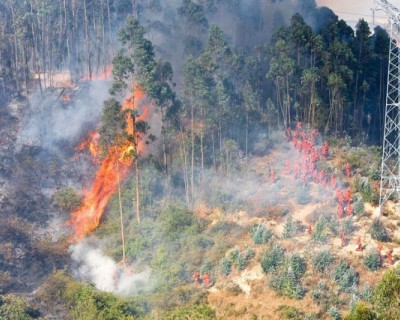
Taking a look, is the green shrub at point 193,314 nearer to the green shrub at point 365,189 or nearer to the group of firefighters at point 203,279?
the group of firefighters at point 203,279

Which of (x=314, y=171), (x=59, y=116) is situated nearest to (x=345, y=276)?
(x=314, y=171)

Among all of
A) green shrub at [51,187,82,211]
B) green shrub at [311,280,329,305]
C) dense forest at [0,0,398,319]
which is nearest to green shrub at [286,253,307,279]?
dense forest at [0,0,398,319]

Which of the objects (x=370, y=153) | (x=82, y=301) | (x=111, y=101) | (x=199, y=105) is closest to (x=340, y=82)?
(x=370, y=153)

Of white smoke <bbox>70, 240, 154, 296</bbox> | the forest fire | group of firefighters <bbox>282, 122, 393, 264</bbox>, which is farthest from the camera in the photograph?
the forest fire

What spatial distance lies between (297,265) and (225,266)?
21.0 ft

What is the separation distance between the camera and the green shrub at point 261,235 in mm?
52875

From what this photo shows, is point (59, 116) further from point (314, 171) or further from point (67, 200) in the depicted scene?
point (314, 171)

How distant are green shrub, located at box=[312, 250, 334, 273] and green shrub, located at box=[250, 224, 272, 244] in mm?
5623

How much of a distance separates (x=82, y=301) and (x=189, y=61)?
92.4ft

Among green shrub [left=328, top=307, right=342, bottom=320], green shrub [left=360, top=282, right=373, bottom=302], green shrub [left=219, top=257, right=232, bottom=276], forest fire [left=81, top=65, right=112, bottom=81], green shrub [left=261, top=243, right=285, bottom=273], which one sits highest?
forest fire [left=81, top=65, right=112, bottom=81]

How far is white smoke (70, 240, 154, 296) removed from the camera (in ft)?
175

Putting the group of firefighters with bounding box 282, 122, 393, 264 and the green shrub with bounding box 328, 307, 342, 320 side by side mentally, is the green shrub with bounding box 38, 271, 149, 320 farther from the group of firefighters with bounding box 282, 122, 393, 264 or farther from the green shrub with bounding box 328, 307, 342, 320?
the group of firefighters with bounding box 282, 122, 393, 264

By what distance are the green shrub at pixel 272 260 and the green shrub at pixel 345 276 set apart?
4406mm

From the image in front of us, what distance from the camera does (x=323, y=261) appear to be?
158ft
